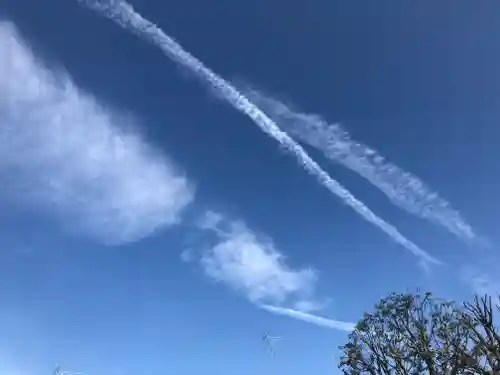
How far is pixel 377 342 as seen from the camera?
2941 centimetres

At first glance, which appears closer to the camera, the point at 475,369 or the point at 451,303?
the point at 475,369

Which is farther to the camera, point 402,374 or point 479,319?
point 402,374

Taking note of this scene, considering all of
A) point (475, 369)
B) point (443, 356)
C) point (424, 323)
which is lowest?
point (475, 369)

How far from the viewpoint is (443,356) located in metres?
25.7

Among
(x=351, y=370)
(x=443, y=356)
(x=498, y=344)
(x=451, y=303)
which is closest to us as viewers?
(x=498, y=344)

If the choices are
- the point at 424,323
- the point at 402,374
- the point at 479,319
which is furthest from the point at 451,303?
the point at 479,319

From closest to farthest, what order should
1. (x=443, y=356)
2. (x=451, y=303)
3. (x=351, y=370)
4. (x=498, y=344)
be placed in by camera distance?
1. (x=498, y=344)
2. (x=443, y=356)
3. (x=451, y=303)
4. (x=351, y=370)

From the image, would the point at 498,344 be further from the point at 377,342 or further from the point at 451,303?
the point at 377,342

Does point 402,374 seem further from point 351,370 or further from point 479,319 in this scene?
point 479,319

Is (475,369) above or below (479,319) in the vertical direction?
below

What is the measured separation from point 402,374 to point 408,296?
466 cm

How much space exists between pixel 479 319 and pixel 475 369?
275 centimetres

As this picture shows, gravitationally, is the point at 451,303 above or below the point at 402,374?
above

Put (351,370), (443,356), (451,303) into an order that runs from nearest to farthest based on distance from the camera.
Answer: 1. (443,356)
2. (451,303)
3. (351,370)
